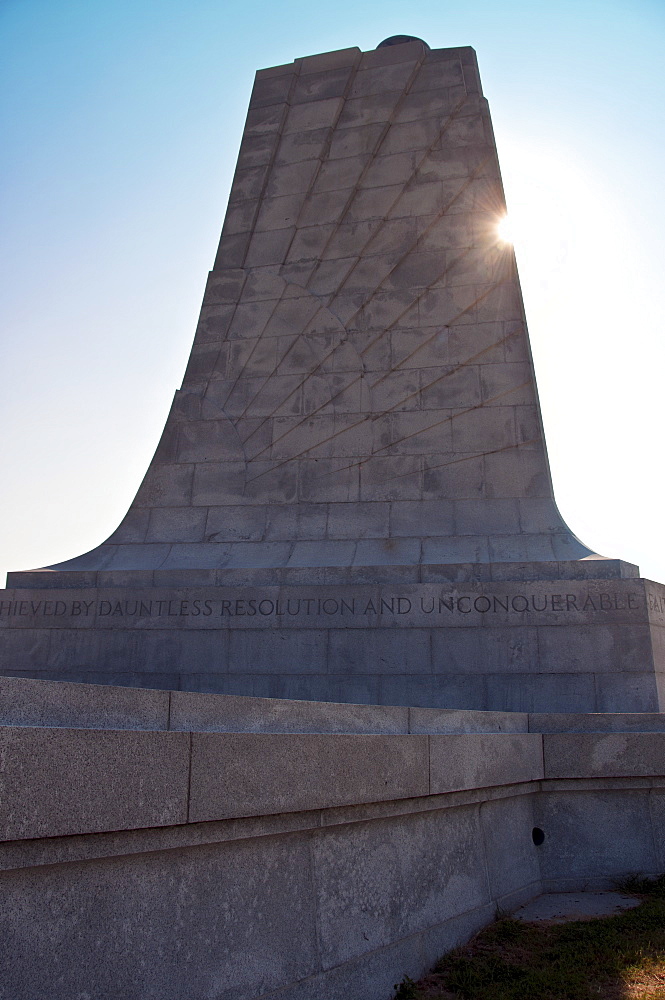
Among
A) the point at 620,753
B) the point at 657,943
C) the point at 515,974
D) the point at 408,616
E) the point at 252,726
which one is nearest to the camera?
the point at 252,726

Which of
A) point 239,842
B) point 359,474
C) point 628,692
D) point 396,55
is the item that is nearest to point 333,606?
point 359,474

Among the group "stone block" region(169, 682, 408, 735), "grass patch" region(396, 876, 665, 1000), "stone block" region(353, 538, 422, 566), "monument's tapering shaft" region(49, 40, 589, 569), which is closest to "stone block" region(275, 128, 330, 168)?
"monument's tapering shaft" region(49, 40, 589, 569)

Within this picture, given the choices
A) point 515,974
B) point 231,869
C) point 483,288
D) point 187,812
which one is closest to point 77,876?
point 187,812

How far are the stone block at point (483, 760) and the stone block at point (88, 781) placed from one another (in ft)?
7.80

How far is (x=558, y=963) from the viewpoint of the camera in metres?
5.77

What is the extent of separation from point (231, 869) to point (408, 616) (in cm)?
594

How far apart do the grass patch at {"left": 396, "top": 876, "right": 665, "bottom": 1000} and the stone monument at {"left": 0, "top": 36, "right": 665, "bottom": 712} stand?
10.6 ft

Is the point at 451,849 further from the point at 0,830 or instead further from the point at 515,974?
the point at 0,830

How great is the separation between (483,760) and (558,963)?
4.36ft

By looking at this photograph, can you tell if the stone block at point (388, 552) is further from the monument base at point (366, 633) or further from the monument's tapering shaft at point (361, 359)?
the monument base at point (366, 633)

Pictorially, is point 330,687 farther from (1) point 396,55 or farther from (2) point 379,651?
(1) point 396,55

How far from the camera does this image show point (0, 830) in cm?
319

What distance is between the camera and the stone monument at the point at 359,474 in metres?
9.88

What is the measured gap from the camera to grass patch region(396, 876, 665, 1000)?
208 inches
